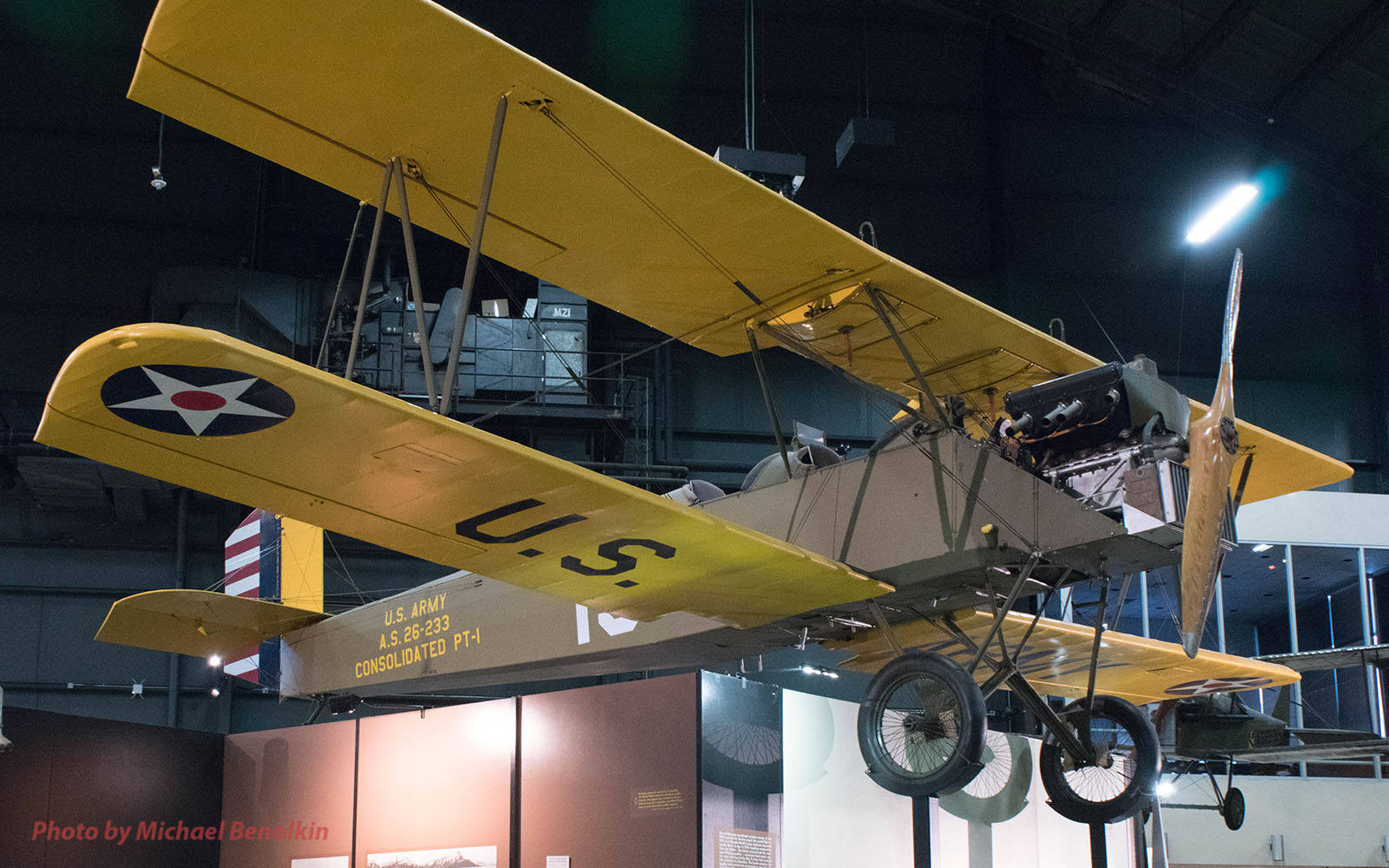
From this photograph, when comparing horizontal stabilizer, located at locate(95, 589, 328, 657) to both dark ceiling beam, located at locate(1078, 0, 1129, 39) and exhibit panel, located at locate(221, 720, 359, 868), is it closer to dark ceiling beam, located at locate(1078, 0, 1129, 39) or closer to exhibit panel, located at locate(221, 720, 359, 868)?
exhibit panel, located at locate(221, 720, 359, 868)

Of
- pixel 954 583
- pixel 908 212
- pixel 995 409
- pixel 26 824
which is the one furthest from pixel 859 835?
pixel 908 212

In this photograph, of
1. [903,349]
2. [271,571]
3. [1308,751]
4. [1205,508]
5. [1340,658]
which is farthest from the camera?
[1340,658]

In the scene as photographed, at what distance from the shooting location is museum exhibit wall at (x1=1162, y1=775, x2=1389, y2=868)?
13.3 meters

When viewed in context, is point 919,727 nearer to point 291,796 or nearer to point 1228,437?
point 1228,437

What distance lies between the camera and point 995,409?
697 centimetres

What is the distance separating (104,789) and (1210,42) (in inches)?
586

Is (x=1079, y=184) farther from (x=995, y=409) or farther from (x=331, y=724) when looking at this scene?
(x=331, y=724)

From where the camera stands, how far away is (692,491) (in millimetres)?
6945

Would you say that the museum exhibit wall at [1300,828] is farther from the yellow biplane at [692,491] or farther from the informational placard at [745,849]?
the informational placard at [745,849]

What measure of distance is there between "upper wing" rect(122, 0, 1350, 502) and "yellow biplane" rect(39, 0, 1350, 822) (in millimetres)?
14

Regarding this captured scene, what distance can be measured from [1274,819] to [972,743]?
1057 centimetres

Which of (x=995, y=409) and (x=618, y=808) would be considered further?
(x=995, y=409)

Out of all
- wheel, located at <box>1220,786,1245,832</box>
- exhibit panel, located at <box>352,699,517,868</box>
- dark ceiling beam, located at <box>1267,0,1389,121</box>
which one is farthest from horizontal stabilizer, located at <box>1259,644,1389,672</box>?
dark ceiling beam, located at <box>1267,0,1389,121</box>

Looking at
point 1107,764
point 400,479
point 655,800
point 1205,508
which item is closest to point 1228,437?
point 1205,508
